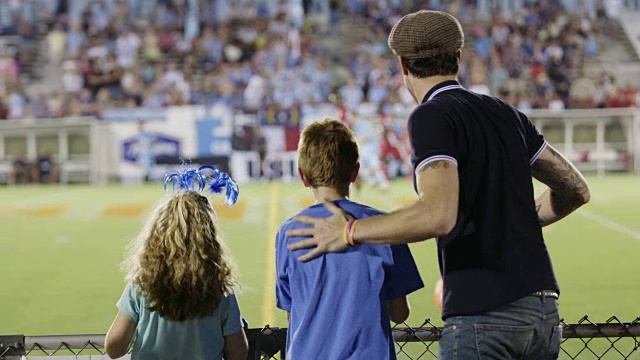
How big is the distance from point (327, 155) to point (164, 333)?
866mm

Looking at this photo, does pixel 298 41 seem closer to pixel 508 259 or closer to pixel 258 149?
pixel 258 149

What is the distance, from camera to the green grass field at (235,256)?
7652mm

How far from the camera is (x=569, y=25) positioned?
32500mm

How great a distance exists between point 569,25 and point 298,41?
29.3 feet

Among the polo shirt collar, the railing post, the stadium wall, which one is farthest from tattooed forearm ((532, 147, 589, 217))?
the stadium wall

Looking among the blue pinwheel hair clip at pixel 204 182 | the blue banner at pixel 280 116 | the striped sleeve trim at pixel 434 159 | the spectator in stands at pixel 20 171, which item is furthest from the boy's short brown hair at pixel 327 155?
the spectator in stands at pixel 20 171

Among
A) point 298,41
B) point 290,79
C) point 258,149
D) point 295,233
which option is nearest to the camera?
point 295,233

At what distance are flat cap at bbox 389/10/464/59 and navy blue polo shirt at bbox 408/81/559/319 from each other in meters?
0.14

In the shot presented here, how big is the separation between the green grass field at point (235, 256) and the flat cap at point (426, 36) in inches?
169

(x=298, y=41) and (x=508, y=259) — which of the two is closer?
(x=508, y=259)

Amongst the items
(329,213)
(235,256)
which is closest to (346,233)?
(329,213)

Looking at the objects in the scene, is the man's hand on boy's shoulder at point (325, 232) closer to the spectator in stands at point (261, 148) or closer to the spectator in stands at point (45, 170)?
the spectator in stands at point (261, 148)

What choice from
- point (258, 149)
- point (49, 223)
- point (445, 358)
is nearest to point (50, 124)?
point (258, 149)

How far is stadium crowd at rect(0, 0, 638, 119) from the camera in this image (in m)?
28.5
